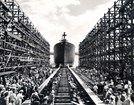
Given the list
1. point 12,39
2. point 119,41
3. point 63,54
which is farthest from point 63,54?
point 119,41

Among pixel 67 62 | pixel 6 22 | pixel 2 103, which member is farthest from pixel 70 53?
pixel 2 103

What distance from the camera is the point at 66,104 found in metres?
14.2

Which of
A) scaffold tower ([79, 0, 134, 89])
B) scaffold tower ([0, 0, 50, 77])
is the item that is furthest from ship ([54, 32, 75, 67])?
scaffold tower ([0, 0, 50, 77])

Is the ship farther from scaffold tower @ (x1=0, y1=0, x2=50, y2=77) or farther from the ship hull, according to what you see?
scaffold tower @ (x1=0, y1=0, x2=50, y2=77)

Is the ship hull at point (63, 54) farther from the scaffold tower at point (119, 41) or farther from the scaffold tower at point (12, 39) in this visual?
the scaffold tower at point (12, 39)

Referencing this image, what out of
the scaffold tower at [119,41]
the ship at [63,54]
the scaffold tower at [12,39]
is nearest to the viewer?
the scaffold tower at [119,41]

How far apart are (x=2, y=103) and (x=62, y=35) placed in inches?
2862

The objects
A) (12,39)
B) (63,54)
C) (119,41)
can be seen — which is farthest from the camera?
(63,54)

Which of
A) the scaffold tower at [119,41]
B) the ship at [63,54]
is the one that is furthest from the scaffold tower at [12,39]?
the ship at [63,54]

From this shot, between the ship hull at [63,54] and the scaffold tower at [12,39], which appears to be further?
the ship hull at [63,54]

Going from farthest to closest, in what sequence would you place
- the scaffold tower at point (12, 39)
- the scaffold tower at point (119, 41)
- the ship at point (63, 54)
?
the ship at point (63, 54) → the scaffold tower at point (12, 39) → the scaffold tower at point (119, 41)

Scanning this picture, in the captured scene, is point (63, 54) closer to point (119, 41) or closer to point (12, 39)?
point (12, 39)

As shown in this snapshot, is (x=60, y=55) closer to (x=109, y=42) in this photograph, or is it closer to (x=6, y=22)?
(x=109, y=42)

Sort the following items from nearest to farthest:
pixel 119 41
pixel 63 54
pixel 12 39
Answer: pixel 119 41
pixel 12 39
pixel 63 54
